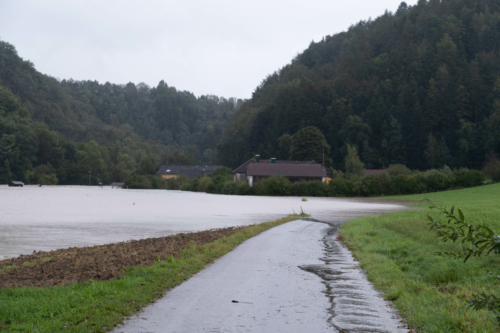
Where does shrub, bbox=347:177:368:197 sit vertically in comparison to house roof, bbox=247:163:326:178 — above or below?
below

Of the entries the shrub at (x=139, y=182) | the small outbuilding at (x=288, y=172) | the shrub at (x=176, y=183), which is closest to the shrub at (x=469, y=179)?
the small outbuilding at (x=288, y=172)

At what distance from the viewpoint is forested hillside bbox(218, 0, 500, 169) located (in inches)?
5330

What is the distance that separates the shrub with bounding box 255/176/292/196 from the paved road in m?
A: 85.6

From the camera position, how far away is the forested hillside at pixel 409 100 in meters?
135

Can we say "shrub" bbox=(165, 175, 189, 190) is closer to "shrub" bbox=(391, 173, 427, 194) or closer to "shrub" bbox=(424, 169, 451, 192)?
"shrub" bbox=(391, 173, 427, 194)

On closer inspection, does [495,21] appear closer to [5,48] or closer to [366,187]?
Result: [366,187]

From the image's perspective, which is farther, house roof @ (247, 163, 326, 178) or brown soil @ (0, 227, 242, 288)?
house roof @ (247, 163, 326, 178)

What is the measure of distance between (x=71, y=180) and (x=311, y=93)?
89.3 metres

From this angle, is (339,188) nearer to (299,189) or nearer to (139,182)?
(299,189)

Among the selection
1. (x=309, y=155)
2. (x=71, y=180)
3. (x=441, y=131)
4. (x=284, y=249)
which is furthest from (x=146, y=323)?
(x=71, y=180)

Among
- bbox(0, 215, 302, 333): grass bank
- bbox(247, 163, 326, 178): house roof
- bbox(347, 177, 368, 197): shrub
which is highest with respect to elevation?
bbox(247, 163, 326, 178): house roof

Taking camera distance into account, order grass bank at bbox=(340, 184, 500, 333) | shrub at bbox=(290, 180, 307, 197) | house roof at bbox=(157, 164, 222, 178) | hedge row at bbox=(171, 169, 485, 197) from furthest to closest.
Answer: house roof at bbox=(157, 164, 222, 178) < shrub at bbox=(290, 180, 307, 197) < hedge row at bbox=(171, 169, 485, 197) < grass bank at bbox=(340, 184, 500, 333)

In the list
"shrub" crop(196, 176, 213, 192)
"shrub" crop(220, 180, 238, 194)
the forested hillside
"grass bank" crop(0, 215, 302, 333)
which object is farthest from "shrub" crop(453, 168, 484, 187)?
"grass bank" crop(0, 215, 302, 333)

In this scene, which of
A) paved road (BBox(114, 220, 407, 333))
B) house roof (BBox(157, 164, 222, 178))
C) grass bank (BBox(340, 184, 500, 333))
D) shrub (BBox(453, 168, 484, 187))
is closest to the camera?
grass bank (BBox(340, 184, 500, 333))
